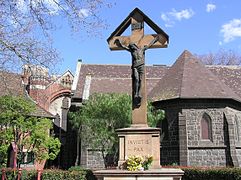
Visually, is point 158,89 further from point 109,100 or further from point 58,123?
point 58,123

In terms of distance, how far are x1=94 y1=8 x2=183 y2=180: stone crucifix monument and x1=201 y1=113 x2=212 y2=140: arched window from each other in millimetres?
12214

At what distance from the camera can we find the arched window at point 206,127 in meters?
20.5

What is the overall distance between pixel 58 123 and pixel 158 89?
47.3 feet

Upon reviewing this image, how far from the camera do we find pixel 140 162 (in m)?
8.10

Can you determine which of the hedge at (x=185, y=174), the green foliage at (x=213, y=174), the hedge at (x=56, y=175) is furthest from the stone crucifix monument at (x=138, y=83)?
the hedge at (x=56, y=175)

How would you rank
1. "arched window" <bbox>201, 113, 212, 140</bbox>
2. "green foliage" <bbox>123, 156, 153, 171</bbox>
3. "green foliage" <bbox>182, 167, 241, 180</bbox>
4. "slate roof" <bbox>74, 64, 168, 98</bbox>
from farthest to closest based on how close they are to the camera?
"slate roof" <bbox>74, 64, 168, 98</bbox> → "arched window" <bbox>201, 113, 212, 140</bbox> → "green foliage" <bbox>182, 167, 241, 180</bbox> → "green foliage" <bbox>123, 156, 153, 171</bbox>

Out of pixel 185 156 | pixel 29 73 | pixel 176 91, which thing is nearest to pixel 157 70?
pixel 176 91

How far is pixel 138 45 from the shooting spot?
9.72 m

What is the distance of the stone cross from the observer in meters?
9.30

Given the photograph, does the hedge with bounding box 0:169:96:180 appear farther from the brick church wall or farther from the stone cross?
the brick church wall

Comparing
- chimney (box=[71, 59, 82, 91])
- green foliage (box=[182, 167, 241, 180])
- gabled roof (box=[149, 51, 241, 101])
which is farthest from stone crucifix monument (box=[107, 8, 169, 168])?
chimney (box=[71, 59, 82, 91])

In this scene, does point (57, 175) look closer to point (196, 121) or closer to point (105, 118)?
point (105, 118)

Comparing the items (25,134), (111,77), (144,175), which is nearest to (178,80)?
(111,77)

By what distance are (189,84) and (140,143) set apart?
44.3ft
